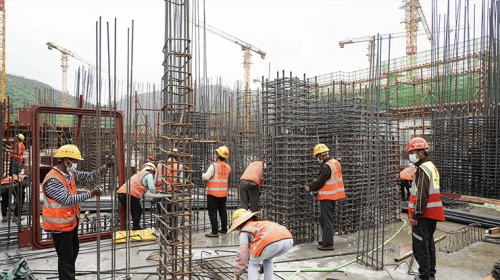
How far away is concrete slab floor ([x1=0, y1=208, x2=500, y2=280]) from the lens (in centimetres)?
444

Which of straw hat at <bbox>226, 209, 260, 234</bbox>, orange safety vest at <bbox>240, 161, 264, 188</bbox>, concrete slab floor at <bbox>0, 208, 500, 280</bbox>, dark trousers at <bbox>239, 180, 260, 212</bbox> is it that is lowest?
concrete slab floor at <bbox>0, 208, 500, 280</bbox>

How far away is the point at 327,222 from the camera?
5562 mm

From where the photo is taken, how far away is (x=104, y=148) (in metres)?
11.3

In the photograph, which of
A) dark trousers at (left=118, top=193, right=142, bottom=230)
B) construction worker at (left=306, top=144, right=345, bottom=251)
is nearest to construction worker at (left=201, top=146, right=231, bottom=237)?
dark trousers at (left=118, top=193, right=142, bottom=230)

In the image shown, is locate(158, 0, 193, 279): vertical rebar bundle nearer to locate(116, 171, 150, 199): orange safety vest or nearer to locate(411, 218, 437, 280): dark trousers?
locate(411, 218, 437, 280): dark trousers

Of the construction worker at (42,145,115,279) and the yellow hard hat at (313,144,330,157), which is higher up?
the yellow hard hat at (313,144,330,157)

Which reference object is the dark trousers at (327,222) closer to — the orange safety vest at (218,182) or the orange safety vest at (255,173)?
the orange safety vest at (255,173)

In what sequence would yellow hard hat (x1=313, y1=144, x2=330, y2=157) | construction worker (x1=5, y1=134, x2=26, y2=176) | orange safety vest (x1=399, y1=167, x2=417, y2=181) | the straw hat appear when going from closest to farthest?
the straw hat
yellow hard hat (x1=313, y1=144, x2=330, y2=157)
construction worker (x1=5, y1=134, x2=26, y2=176)
orange safety vest (x1=399, y1=167, x2=417, y2=181)

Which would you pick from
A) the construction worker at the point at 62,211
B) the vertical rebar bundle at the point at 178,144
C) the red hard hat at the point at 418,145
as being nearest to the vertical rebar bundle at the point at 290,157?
the red hard hat at the point at 418,145

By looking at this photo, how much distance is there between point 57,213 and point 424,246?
183 inches

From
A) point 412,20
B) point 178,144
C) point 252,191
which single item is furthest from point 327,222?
point 412,20

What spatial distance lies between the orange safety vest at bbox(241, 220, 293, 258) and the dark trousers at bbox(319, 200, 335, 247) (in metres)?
2.44

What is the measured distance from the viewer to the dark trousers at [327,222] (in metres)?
5.54

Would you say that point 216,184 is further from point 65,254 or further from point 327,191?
point 65,254
